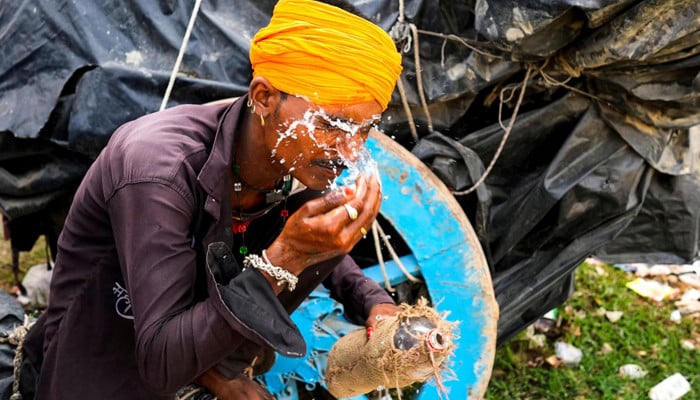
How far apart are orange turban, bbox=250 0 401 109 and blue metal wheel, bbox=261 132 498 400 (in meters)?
0.95

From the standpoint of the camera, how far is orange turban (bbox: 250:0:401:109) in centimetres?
207

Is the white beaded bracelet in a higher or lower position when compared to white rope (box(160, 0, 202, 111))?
lower

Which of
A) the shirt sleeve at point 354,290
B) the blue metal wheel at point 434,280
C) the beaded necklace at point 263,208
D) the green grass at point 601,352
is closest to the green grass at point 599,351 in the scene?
the green grass at point 601,352

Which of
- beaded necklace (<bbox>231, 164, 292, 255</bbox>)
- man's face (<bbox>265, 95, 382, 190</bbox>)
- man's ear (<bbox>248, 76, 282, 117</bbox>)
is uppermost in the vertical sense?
man's ear (<bbox>248, 76, 282, 117</bbox>)

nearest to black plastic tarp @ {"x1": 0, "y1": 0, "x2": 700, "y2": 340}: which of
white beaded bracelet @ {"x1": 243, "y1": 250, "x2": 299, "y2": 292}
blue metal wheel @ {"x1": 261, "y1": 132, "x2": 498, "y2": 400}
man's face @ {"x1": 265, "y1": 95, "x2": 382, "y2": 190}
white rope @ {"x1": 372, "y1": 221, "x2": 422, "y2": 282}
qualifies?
blue metal wheel @ {"x1": 261, "y1": 132, "x2": 498, "y2": 400}

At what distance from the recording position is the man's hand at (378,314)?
8.33 feet

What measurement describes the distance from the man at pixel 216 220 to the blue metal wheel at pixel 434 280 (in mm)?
660

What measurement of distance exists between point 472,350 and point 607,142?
1.03 metres

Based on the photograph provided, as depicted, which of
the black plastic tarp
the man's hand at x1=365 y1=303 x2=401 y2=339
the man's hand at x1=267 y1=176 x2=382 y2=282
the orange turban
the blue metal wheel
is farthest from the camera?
the black plastic tarp

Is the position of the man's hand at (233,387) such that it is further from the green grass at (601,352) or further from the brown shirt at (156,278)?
the green grass at (601,352)

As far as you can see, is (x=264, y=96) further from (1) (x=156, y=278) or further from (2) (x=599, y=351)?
(2) (x=599, y=351)

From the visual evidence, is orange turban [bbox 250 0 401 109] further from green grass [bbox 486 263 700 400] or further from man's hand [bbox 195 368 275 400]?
green grass [bbox 486 263 700 400]

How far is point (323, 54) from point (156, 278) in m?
0.73

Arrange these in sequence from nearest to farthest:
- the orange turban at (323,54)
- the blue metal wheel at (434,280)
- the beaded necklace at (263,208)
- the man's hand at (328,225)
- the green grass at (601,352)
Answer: the man's hand at (328,225) < the orange turban at (323,54) < the beaded necklace at (263,208) < the blue metal wheel at (434,280) < the green grass at (601,352)
